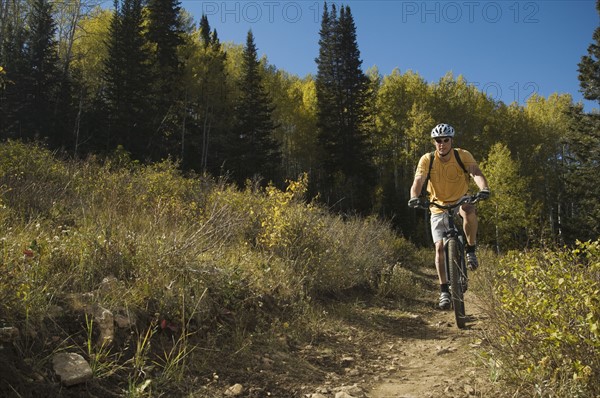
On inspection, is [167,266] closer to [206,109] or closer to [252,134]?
[252,134]

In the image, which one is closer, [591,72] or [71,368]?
[71,368]

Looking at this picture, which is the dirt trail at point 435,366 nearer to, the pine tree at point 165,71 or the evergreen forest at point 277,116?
the evergreen forest at point 277,116

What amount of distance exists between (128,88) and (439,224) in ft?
88.7

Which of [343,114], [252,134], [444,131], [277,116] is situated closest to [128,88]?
[252,134]

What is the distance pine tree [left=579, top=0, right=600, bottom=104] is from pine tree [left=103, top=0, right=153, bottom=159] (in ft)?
82.2

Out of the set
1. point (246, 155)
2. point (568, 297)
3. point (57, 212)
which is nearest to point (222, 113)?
point (246, 155)

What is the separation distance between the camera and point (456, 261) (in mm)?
4340

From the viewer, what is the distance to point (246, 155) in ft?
100

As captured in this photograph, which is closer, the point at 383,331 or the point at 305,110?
the point at 383,331

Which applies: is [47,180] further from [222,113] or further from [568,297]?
[222,113]

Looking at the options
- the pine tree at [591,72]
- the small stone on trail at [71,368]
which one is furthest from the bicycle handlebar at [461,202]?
the pine tree at [591,72]

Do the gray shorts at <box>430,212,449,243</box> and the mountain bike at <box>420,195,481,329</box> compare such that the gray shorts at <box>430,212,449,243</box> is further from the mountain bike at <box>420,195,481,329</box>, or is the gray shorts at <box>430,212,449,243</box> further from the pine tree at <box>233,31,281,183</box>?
the pine tree at <box>233,31,281,183</box>

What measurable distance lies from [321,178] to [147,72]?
16357 millimetres

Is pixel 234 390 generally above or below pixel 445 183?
below
